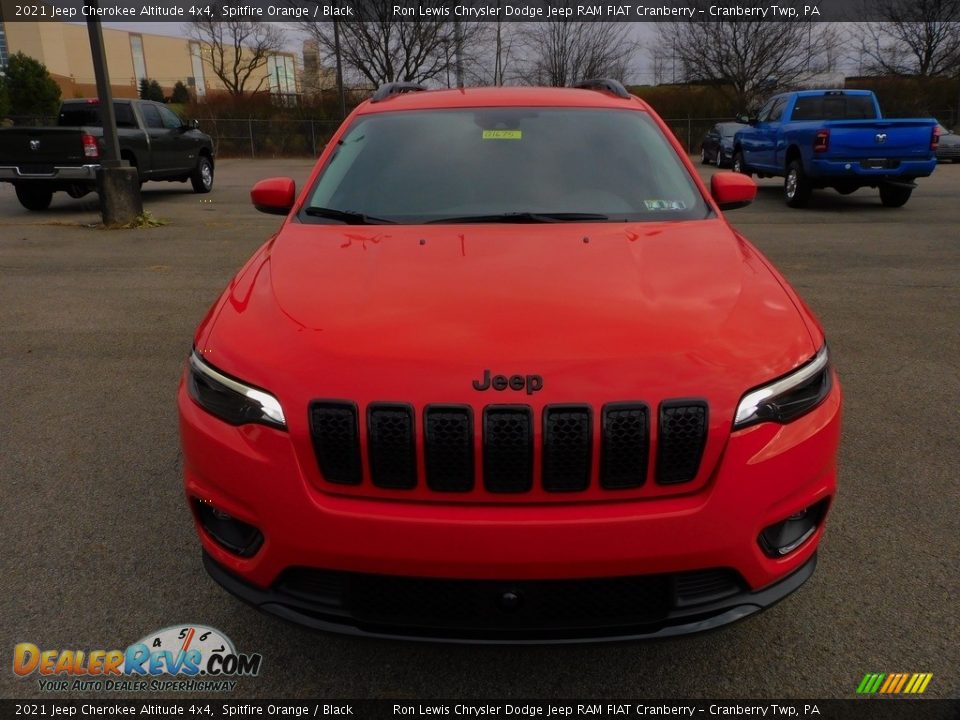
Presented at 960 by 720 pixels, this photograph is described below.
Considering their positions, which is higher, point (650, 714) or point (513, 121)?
point (513, 121)

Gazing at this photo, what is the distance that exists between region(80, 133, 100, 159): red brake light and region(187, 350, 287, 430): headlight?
38.8ft

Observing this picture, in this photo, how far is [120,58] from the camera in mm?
97375

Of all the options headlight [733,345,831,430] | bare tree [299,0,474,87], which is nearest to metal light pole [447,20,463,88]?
bare tree [299,0,474,87]

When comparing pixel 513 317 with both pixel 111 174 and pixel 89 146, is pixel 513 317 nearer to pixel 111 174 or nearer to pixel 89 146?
pixel 111 174

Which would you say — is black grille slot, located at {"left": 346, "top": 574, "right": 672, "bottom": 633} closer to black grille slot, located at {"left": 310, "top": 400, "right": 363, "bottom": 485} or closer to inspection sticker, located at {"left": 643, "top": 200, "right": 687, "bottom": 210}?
black grille slot, located at {"left": 310, "top": 400, "right": 363, "bottom": 485}

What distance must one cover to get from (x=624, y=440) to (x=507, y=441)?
288 mm

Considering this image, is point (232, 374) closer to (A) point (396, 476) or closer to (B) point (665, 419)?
(A) point (396, 476)

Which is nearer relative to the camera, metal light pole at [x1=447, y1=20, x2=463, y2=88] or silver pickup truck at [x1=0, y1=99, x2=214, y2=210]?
silver pickup truck at [x1=0, y1=99, x2=214, y2=210]

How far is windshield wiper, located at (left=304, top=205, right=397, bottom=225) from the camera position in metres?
3.10

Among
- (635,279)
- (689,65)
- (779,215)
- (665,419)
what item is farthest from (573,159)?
(689,65)

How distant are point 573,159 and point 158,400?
2785 mm

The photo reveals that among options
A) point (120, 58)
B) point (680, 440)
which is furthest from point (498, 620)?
point (120, 58)

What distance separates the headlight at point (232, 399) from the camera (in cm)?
204

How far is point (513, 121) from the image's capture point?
3.66 m
